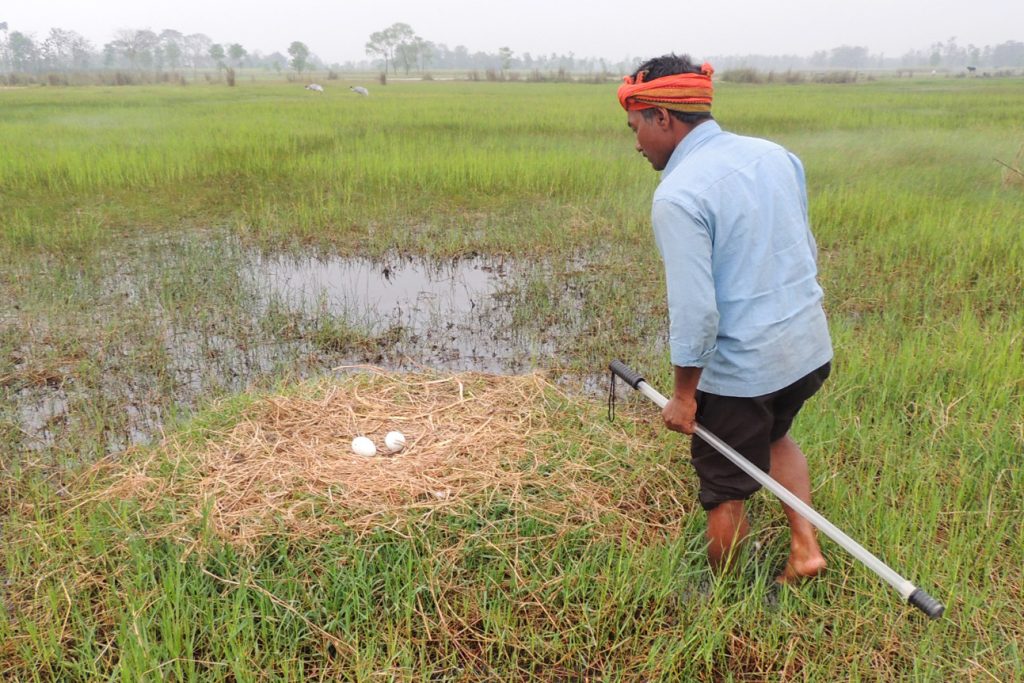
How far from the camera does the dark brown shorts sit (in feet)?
5.79

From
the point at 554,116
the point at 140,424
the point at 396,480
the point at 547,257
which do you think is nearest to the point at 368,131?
the point at 554,116

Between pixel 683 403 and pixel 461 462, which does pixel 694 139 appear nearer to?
pixel 683 403

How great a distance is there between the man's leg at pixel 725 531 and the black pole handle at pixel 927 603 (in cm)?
50

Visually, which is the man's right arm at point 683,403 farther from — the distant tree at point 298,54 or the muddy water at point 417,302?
the distant tree at point 298,54

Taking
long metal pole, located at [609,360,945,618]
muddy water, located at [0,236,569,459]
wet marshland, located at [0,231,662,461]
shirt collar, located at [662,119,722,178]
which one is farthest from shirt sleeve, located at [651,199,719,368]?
muddy water, located at [0,236,569,459]

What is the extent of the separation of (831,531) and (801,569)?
37cm

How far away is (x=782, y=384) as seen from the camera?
5.65 ft

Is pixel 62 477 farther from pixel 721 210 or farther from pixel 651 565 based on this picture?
pixel 721 210

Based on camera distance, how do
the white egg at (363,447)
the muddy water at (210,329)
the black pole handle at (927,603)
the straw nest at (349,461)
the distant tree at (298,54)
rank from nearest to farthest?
the black pole handle at (927,603)
the straw nest at (349,461)
the white egg at (363,447)
the muddy water at (210,329)
the distant tree at (298,54)

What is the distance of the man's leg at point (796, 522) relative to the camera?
1.94 meters

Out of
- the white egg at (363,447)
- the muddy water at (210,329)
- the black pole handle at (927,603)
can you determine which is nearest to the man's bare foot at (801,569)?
the black pole handle at (927,603)

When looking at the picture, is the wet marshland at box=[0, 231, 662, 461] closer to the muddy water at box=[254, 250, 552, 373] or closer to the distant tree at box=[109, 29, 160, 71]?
the muddy water at box=[254, 250, 552, 373]

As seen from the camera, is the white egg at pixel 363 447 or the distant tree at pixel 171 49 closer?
the white egg at pixel 363 447

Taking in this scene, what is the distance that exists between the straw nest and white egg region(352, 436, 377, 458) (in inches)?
0.8
